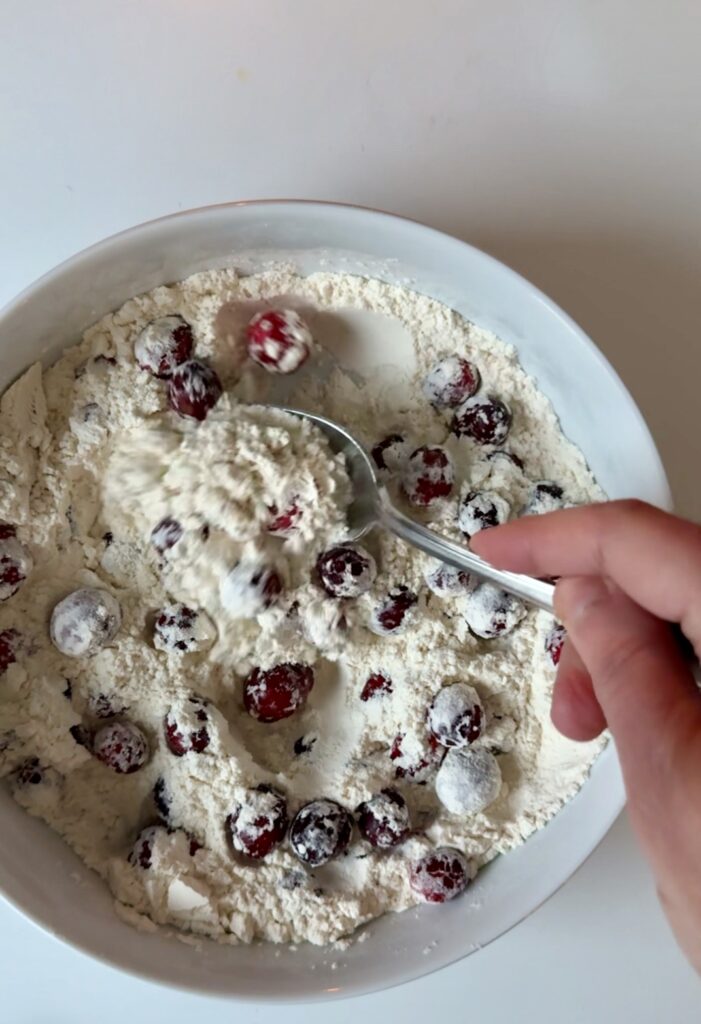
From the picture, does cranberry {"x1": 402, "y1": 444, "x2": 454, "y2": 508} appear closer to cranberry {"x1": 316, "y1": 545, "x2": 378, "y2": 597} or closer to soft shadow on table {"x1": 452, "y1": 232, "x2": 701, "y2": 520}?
cranberry {"x1": 316, "y1": 545, "x2": 378, "y2": 597}

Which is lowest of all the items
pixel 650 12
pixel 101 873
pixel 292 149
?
pixel 101 873

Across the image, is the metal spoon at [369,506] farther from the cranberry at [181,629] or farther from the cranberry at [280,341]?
the cranberry at [181,629]

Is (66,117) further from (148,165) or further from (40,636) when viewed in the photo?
(40,636)

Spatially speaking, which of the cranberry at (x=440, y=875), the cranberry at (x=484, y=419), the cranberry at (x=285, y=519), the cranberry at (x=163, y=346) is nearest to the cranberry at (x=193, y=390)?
the cranberry at (x=163, y=346)

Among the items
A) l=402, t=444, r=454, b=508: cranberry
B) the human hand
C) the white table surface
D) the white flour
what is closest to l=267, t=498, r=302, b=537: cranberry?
the white flour

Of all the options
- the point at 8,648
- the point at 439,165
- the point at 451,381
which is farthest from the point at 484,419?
the point at 8,648

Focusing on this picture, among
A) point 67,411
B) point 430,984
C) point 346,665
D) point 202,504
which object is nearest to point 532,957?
point 430,984
